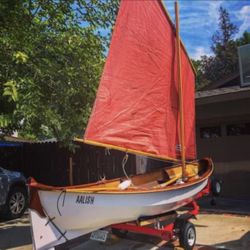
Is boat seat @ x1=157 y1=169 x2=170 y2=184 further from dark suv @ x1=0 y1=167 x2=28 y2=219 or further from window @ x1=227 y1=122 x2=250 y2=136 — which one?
dark suv @ x1=0 y1=167 x2=28 y2=219

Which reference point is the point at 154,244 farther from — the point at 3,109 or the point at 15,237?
the point at 3,109

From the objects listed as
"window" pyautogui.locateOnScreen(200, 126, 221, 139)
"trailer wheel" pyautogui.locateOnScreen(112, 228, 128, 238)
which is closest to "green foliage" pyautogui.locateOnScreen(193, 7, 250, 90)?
"window" pyautogui.locateOnScreen(200, 126, 221, 139)

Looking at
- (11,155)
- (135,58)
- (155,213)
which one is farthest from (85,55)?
(11,155)

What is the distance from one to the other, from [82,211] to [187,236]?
1.81 metres

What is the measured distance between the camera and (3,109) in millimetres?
8977

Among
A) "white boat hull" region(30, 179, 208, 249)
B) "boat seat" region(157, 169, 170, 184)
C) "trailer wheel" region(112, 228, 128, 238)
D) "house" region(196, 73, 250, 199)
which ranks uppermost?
"house" region(196, 73, 250, 199)

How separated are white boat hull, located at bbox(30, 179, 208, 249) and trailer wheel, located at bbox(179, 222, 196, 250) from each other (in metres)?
0.59

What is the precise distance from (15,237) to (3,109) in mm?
2576

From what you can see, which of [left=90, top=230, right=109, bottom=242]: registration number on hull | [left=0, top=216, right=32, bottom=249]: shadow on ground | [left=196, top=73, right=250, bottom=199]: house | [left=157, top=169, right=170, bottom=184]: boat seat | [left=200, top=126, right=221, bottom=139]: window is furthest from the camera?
[left=200, top=126, right=221, bottom=139]: window

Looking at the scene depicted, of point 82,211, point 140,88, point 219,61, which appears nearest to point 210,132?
point 140,88

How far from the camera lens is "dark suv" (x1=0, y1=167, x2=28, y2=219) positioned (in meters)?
11.7

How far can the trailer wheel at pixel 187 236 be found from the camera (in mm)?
7309

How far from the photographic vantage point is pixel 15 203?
39.5 feet

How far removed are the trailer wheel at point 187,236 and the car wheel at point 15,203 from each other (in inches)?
228
